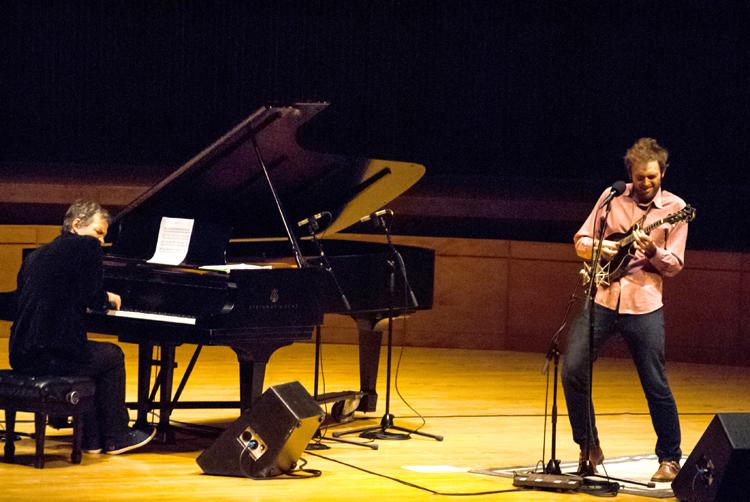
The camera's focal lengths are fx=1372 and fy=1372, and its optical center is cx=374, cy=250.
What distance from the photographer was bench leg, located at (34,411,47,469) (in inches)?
227

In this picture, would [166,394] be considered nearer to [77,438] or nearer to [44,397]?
[77,438]

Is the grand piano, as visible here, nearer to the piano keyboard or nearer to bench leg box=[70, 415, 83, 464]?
the piano keyboard

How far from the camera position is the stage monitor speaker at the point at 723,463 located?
15.1 ft

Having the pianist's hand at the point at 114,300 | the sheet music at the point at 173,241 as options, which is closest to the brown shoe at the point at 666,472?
the sheet music at the point at 173,241

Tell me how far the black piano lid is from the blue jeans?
4.88 feet

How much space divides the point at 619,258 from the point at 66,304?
2325 millimetres

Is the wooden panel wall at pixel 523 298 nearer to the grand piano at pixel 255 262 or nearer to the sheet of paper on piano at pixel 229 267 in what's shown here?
the grand piano at pixel 255 262

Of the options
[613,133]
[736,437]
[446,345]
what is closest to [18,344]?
[736,437]

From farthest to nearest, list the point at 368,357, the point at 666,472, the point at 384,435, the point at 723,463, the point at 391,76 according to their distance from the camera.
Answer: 1. the point at 391,76
2. the point at 368,357
3. the point at 384,435
4. the point at 666,472
5. the point at 723,463

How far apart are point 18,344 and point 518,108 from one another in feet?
23.4

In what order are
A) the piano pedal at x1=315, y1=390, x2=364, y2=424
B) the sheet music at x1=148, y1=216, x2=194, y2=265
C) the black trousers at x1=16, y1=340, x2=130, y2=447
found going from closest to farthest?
1. the black trousers at x1=16, y1=340, x2=130, y2=447
2. the sheet music at x1=148, y1=216, x2=194, y2=265
3. the piano pedal at x1=315, y1=390, x2=364, y2=424

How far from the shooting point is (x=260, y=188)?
6.54 meters

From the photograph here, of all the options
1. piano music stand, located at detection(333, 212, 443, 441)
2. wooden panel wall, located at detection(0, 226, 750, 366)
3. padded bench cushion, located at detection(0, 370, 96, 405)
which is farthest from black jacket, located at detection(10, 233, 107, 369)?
wooden panel wall, located at detection(0, 226, 750, 366)

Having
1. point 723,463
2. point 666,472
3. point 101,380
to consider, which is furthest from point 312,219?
point 723,463
